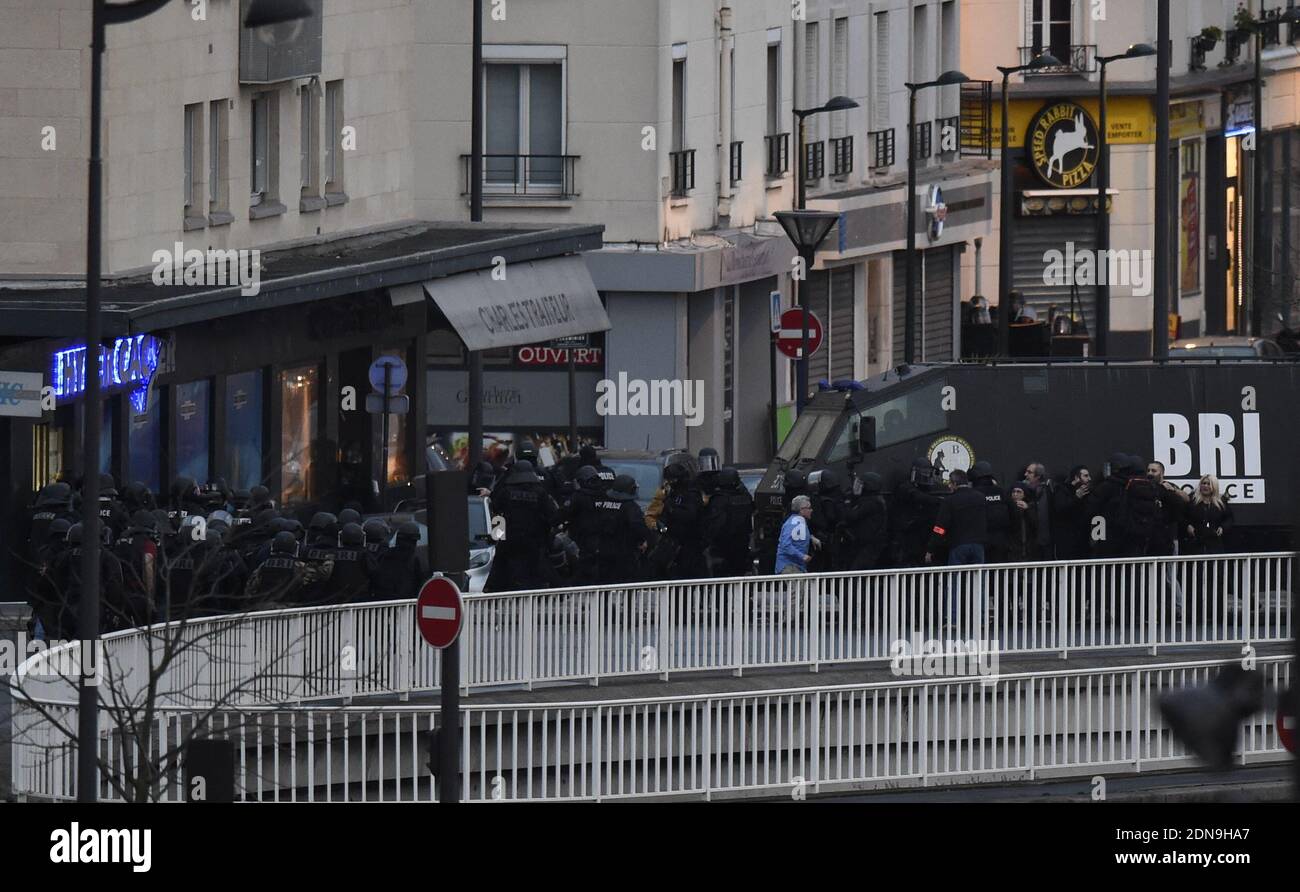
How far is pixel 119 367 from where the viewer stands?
2738 cm

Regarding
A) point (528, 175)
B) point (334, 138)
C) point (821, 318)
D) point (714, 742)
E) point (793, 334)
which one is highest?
point (528, 175)

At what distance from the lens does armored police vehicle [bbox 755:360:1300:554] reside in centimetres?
2798

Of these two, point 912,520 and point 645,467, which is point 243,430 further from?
point 912,520

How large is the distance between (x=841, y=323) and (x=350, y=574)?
89.7ft

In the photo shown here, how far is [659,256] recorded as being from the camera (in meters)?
39.0

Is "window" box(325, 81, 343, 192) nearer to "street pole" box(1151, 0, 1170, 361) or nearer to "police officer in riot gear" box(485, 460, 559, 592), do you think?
"street pole" box(1151, 0, 1170, 361)

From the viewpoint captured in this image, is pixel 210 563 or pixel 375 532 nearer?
pixel 210 563

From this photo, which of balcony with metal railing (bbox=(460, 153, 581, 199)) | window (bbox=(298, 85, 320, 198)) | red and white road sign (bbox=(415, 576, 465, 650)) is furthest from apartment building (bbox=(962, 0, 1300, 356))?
red and white road sign (bbox=(415, 576, 465, 650))

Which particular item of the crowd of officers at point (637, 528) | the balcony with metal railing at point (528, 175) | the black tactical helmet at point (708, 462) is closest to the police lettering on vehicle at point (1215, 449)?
the crowd of officers at point (637, 528)

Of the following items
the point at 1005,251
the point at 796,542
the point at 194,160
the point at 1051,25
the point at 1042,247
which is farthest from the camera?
the point at 1051,25

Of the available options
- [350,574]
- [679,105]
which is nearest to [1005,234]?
[679,105]
